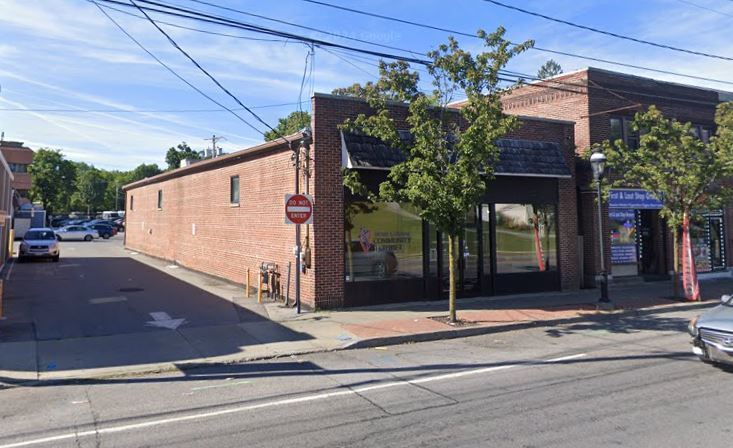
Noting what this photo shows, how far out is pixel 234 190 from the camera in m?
18.5

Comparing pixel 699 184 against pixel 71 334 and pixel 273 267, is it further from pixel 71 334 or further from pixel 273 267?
pixel 71 334

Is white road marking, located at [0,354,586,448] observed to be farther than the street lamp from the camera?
No

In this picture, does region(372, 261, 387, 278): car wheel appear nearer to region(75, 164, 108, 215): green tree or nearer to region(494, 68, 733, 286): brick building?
region(494, 68, 733, 286): brick building

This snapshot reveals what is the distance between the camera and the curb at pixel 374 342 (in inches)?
303

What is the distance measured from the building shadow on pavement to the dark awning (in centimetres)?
448

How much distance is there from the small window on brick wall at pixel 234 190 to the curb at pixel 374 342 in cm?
976

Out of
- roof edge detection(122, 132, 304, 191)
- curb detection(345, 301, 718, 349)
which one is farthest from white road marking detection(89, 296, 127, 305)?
curb detection(345, 301, 718, 349)

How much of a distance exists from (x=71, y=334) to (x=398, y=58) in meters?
8.95

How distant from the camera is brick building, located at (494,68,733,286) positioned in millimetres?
17891

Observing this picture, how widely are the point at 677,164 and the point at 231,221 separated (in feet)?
45.8

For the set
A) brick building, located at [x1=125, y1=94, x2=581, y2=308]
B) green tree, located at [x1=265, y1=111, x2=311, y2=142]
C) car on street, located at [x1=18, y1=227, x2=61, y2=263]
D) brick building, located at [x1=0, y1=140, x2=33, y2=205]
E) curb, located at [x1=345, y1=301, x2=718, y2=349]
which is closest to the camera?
curb, located at [x1=345, y1=301, x2=718, y2=349]

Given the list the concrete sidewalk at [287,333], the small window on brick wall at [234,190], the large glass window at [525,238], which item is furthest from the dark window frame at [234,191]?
→ the large glass window at [525,238]

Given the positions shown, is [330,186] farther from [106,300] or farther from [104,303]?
[106,300]

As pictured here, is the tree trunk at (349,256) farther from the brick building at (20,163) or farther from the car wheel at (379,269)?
the brick building at (20,163)
